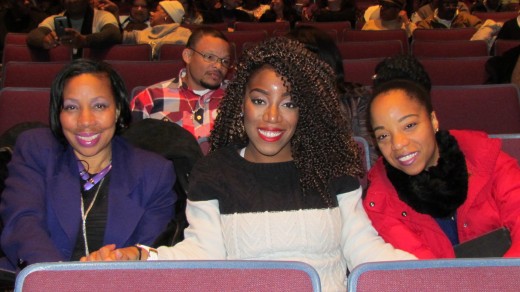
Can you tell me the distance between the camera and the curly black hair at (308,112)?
204 cm

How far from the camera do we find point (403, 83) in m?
2.25

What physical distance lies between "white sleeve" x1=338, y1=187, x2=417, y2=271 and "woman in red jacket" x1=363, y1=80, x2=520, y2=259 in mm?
101

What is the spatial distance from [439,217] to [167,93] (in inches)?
68.6

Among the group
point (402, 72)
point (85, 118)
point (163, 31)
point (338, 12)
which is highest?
point (402, 72)

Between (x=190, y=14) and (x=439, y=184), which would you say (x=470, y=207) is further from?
(x=190, y=14)

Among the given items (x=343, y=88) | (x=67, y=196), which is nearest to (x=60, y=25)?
(x=343, y=88)

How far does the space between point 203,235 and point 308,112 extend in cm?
47

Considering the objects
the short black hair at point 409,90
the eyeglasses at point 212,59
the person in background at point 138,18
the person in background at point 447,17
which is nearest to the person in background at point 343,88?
the eyeglasses at point 212,59

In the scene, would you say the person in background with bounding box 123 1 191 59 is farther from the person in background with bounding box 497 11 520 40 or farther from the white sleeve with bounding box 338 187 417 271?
the white sleeve with bounding box 338 187 417 271

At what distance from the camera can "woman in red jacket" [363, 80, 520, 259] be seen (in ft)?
6.95

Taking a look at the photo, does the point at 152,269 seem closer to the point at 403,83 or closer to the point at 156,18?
the point at 403,83

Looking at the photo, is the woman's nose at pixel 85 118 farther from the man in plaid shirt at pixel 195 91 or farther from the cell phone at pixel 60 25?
the cell phone at pixel 60 25

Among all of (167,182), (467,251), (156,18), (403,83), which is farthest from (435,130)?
(156,18)

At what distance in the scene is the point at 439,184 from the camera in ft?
7.07
